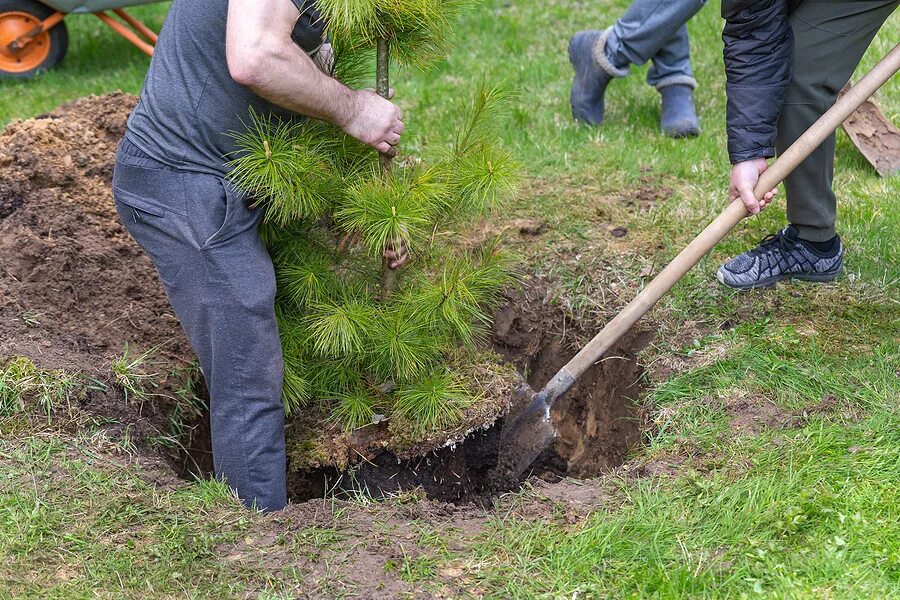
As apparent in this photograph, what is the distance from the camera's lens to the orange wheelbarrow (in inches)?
232

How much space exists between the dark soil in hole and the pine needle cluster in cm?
20

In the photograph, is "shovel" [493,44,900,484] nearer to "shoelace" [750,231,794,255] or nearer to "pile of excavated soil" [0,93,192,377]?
"shoelace" [750,231,794,255]

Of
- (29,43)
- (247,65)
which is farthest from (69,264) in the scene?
(29,43)

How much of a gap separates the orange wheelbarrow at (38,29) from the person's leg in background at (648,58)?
116 inches

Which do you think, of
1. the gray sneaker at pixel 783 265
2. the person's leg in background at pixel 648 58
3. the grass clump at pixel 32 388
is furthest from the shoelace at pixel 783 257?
the grass clump at pixel 32 388

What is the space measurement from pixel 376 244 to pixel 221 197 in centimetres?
50

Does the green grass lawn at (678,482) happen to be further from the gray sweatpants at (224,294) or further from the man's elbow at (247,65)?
the man's elbow at (247,65)

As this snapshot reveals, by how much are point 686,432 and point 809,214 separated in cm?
114

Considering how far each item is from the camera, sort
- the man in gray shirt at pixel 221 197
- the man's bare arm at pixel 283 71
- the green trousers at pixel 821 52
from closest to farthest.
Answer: the man's bare arm at pixel 283 71
the man in gray shirt at pixel 221 197
the green trousers at pixel 821 52

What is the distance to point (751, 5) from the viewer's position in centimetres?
283

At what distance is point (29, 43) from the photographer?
6125 millimetres

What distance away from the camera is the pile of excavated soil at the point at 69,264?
320 centimetres

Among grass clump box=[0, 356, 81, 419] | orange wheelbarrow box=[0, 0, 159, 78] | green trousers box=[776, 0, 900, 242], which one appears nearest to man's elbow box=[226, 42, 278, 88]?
grass clump box=[0, 356, 81, 419]

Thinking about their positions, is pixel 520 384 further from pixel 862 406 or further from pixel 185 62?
pixel 185 62
